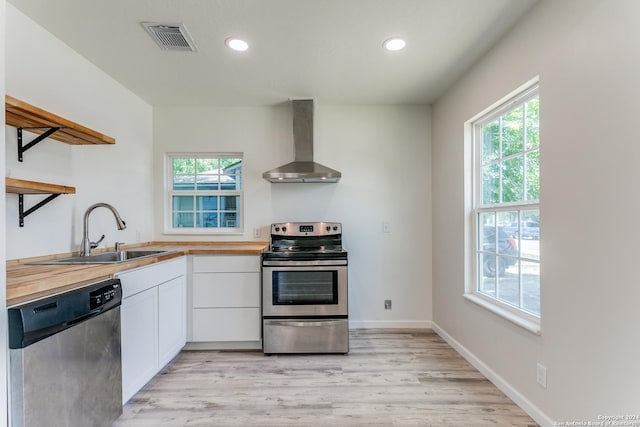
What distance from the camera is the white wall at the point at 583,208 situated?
3.96ft

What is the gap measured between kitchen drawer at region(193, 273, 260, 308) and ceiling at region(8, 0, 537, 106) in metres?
1.71

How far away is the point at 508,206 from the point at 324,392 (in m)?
1.76

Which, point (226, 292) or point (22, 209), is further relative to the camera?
A: point (226, 292)

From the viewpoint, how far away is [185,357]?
255 cm

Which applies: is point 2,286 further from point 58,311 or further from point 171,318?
point 171,318

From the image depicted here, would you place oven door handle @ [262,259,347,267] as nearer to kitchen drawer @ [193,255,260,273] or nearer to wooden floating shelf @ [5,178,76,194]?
kitchen drawer @ [193,255,260,273]

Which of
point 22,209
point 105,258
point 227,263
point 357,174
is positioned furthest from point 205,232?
point 357,174

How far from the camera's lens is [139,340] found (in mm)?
1937

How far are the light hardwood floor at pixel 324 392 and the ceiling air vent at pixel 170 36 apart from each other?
2347 millimetres

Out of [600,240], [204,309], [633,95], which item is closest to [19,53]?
[204,309]

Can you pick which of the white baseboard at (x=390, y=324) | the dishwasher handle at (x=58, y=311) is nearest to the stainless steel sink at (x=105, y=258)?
the dishwasher handle at (x=58, y=311)

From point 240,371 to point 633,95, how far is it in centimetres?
272

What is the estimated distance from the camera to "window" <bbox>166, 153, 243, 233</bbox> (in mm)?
3307

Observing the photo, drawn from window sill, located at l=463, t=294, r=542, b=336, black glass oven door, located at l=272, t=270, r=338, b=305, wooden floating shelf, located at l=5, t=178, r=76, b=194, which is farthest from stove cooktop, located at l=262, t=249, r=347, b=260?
wooden floating shelf, located at l=5, t=178, r=76, b=194
